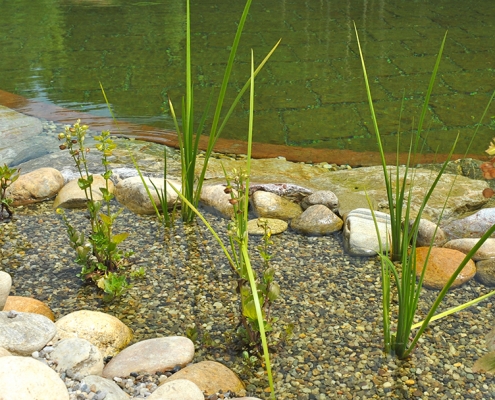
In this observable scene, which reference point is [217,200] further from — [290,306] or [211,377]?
[211,377]

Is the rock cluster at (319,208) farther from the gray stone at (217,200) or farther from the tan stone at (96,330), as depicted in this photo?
the tan stone at (96,330)

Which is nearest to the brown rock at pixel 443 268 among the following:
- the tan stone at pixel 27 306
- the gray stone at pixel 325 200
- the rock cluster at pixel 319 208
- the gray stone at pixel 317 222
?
the rock cluster at pixel 319 208

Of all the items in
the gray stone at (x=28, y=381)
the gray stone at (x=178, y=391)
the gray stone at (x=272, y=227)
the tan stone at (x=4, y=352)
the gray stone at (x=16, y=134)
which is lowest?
the gray stone at (x=16, y=134)

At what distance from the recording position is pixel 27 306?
2.19 m

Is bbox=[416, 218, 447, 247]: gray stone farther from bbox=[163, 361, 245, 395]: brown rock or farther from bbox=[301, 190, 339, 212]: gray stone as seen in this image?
bbox=[163, 361, 245, 395]: brown rock

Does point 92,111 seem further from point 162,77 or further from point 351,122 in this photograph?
point 351,122

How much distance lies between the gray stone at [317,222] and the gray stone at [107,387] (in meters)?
1.24

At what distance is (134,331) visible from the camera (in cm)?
219

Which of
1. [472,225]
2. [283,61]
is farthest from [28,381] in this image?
[283,61]

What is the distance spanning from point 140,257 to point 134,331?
0.50m

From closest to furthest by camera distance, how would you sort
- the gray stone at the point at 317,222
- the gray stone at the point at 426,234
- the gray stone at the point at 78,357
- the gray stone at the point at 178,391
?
the gray stone at the point at 178,391
the gray stone at the point at 78,357
the gray stone at the point at 426,234
the gray stone at the point at 317,222

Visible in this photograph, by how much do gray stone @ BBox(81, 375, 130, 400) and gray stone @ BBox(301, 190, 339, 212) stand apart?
1421mm

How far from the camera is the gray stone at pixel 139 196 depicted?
3002mm

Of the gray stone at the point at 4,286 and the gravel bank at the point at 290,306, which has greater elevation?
the gray stone at the point at 4,286
